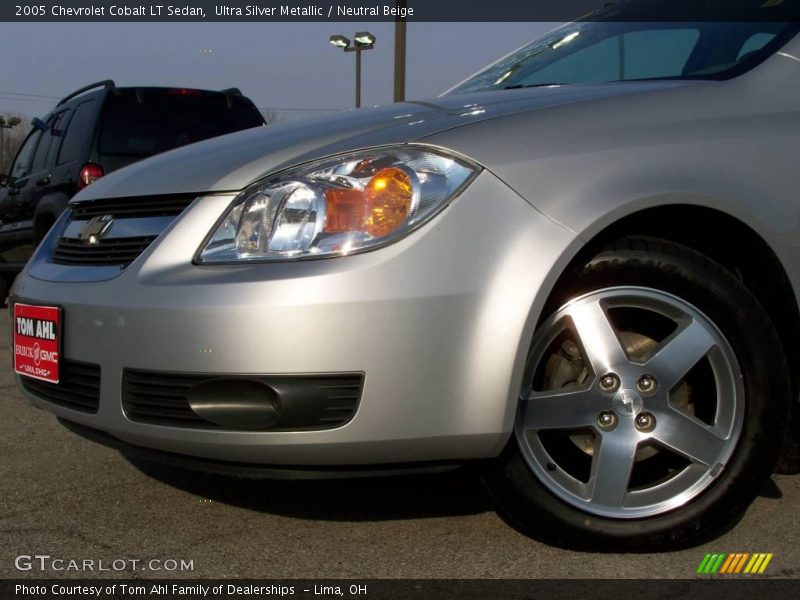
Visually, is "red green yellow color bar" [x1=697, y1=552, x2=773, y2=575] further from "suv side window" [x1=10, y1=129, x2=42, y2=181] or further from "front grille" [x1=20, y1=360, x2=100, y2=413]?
"suv side window" [x1=10, y1=129, x2=42, y2=181]

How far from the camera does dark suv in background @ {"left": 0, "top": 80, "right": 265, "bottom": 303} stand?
261 inches

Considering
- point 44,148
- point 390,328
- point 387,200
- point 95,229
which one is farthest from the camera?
point 44,148

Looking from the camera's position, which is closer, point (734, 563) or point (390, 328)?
point (390, 328)

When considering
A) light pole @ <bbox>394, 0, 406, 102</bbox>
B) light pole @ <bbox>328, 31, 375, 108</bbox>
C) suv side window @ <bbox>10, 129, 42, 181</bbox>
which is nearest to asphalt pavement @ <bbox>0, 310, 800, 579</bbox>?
suv side window @ <bbox>10, 129, 42, 181</bbox>

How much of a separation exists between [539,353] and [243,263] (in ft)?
2.57

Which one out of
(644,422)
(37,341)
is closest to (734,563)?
(644,422)

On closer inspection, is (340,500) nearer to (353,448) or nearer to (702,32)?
(353,448)

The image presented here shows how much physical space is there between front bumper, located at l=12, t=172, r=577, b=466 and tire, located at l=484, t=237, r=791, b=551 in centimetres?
19

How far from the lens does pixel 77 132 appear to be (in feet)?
22.6

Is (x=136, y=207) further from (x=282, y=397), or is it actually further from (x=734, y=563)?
(x=734, y=563)

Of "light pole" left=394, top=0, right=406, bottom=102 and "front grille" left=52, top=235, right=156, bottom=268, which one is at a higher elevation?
"light pole" left=394, top=0, right=406, bottom=102

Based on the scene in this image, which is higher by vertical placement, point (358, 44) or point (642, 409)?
point (358, 44)

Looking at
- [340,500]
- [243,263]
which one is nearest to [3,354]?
[340,500]

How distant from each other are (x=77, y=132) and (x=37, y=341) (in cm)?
454
